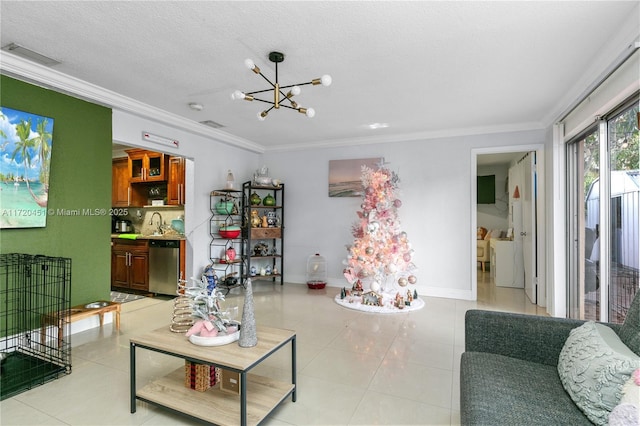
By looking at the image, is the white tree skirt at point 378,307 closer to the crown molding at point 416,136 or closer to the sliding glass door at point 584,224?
the sliding glass door at point 584,224

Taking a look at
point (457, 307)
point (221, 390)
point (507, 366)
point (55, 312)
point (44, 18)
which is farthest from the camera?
point (457, 307)

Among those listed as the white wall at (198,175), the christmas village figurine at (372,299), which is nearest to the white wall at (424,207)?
the christmas village figurine at (372,299)

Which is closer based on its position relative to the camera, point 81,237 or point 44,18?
point 44,18

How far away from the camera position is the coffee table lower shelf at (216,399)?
1808 mm

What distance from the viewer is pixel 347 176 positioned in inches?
221

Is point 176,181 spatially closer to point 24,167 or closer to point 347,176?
point 24,167

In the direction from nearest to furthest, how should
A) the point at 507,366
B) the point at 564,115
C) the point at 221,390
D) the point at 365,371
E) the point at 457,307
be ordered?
the point at 507,366
the point at 221,390
the point at 365,371
the point at 564,115
the point at 457,307

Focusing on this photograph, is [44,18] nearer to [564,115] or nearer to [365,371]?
[365,371]

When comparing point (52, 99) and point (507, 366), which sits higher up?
point (52, 99)

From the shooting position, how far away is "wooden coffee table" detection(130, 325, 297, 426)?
172cm

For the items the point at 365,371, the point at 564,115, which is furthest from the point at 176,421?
the point at 564,115

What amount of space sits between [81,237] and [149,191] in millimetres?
2808

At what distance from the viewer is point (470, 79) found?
3.15 meters

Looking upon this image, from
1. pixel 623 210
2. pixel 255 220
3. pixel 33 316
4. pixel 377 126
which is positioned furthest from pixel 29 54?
pixel 623 210
